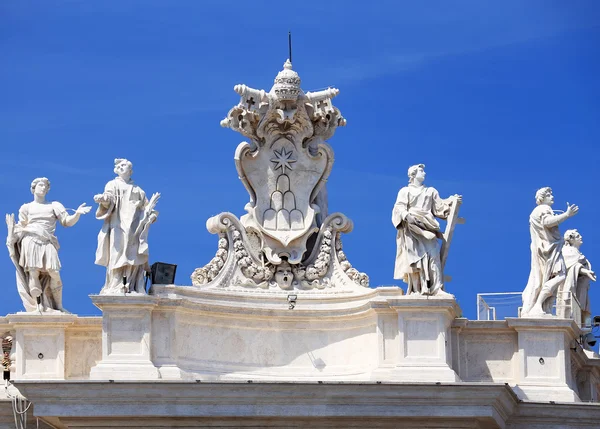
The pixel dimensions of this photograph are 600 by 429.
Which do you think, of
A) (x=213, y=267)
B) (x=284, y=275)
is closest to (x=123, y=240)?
(x=213, y=267)

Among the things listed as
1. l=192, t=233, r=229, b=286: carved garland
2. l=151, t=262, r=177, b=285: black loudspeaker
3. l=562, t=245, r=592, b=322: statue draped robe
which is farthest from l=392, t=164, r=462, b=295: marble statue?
l=151, t=262, r=177, b=285: black loudspeaker

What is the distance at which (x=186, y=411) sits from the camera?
40.0 m

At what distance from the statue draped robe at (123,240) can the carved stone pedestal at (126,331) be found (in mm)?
289

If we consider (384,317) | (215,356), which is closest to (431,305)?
(384,317)

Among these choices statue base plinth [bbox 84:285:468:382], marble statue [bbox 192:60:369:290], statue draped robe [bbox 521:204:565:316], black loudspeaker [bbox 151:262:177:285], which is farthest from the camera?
marble statue [bbox 192:60:369:290]

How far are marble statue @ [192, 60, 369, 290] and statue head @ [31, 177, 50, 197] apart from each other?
279 cm

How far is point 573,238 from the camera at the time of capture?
44844 mm

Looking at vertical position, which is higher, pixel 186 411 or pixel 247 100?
pixel 247 100

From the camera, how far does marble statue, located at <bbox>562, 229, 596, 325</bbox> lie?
4406 centimetres

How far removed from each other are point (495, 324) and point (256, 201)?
15.0 feet

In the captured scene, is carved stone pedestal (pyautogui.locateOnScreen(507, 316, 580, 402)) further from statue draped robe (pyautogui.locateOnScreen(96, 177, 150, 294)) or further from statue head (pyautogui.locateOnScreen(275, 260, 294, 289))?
statue draped robe (pyautogui.locateOnScreen(96, 177, 150, 294))

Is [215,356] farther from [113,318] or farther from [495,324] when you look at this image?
[495,324]

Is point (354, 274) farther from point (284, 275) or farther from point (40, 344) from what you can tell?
point (40, 344)

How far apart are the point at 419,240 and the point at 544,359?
→ 2.95 metres
